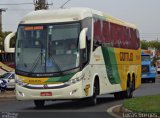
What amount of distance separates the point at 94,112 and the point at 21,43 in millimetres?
4051

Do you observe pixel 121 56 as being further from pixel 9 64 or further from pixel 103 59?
pixel 9 64

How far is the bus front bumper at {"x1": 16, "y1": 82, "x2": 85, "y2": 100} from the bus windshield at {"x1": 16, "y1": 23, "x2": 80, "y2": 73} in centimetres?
70

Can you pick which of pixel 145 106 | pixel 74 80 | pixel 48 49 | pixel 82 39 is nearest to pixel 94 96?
pixel 74 80

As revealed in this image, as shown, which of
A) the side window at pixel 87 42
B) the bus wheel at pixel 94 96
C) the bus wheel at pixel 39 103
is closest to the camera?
the side window at pixel 87 42

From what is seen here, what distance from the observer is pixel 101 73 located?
21688mm

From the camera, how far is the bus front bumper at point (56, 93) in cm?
1894

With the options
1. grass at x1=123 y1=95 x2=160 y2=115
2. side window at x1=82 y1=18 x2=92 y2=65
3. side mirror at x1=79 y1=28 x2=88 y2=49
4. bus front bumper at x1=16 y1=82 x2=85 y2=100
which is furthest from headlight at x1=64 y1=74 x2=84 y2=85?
grass at x1=123 y1=95 x2=160 y2=115

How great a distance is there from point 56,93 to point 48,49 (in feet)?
5.49

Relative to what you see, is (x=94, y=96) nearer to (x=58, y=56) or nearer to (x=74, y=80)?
(x=74, y=80)

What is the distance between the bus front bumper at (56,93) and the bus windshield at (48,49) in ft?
2.29

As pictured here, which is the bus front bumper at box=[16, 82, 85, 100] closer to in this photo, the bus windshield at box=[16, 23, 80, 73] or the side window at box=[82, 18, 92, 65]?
the bus windshield at box=[16, 23, 80, 73]

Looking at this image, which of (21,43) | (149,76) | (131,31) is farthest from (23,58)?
(149,76)

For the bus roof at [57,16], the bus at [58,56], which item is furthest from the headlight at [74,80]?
the bus roof at [57,16]

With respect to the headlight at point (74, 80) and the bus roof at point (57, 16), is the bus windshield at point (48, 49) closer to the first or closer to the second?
the bus roof at point (57, 16)
